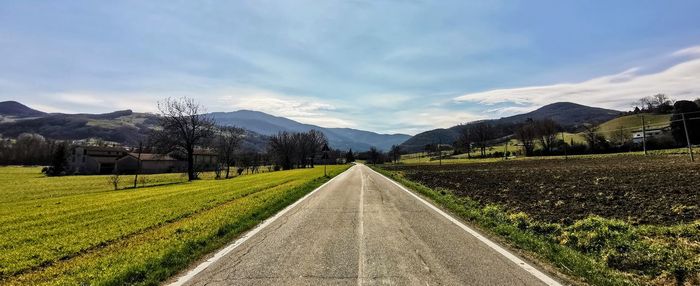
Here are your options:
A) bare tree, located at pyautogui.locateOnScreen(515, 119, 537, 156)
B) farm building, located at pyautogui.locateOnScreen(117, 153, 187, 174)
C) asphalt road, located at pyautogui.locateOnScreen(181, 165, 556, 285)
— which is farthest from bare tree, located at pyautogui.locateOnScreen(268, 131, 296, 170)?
asphalt road, located at pyautogui.locateOnScreen(181, 165, 556, 285)

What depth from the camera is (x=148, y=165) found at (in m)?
94.2

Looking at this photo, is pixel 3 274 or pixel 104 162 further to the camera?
pixel 104 162

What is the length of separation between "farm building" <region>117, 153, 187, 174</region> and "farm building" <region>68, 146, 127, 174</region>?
325 centimetres

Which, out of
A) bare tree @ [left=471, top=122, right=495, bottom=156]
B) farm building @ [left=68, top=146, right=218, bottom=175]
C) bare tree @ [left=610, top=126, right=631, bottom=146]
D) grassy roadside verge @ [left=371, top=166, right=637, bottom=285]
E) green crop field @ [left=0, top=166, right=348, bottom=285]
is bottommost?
green crop field @ [left=0, top=166, right=348, bottom=285]

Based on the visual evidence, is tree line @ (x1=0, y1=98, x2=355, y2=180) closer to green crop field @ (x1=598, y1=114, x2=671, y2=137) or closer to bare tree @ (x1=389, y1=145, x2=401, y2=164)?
bare tree @ (x1=389, y1=145, x2=401, y2=164)

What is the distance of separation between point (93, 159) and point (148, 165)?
43.3 feet

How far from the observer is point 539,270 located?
581 cm

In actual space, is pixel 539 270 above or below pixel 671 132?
below

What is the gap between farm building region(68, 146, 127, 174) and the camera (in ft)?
300

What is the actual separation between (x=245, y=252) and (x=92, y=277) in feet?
8.05

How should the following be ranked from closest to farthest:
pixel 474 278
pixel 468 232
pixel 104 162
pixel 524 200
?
pixel 474 278 < pixel 468 232 < pixel 524 200 < pixel 104 162

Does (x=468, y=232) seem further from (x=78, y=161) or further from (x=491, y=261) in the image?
(x=78, y=161)

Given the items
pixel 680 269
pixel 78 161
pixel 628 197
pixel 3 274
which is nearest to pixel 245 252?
pixel 3 274

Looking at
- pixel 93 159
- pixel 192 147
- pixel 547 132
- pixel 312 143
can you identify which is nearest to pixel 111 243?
pixel 192 147
